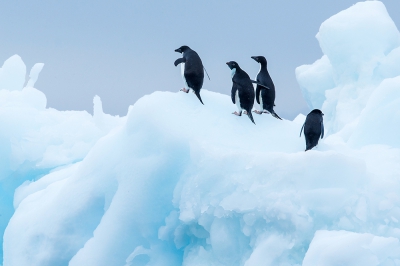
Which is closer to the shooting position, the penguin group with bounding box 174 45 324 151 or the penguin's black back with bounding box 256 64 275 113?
the penguin group with bounding box 174 45 324 151

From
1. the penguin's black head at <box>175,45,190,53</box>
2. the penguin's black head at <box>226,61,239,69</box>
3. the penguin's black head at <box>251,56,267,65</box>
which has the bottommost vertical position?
the penguin's black head at <box>251,56,267,65</box>

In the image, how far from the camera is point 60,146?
834 cm

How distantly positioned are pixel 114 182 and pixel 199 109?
1.26 m

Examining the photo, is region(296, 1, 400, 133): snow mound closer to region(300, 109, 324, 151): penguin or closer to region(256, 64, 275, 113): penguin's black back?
region(256, 64, 275, 113): penguin's black back

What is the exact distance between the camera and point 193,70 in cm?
515

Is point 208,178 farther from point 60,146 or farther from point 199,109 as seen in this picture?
point 60,146

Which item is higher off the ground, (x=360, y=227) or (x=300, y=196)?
(x=300, y=196)

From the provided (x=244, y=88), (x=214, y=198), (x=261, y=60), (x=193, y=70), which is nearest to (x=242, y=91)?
(x=244, y=88)

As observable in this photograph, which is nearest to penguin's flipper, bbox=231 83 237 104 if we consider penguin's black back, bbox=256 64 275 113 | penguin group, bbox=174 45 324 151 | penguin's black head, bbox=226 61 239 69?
penguin group, bbox=174 45 324 151

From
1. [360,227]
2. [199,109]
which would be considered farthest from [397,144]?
[199,109]

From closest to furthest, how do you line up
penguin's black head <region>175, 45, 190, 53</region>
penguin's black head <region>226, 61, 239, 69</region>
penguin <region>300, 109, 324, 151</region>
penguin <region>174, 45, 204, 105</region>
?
1. penguin <region>300, 109, 324, 151</region>
2. penguin <region>174, 45, 204, 105</region>
3. penguin's black head <region>226, 61, 239, 69</region>
4. penguin's black head <region>175, 45, 190, 53</region>

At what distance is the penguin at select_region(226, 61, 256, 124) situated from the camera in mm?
4875

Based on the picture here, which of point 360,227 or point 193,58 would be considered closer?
point 360,227

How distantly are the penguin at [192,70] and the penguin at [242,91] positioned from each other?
434 mm
